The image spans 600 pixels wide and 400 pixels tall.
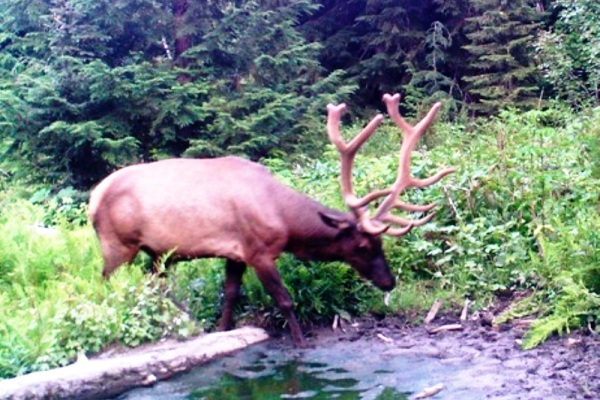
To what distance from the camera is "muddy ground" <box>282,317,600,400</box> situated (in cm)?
628

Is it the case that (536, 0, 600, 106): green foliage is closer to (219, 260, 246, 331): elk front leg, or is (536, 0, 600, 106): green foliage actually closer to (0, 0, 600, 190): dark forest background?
(0, 0, 600, 190): dark forest background

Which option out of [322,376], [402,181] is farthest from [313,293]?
[322,376]

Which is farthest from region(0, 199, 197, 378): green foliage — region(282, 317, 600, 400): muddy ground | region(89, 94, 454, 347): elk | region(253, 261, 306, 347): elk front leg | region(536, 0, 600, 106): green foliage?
region(536, 0, 600, 106): green foliage

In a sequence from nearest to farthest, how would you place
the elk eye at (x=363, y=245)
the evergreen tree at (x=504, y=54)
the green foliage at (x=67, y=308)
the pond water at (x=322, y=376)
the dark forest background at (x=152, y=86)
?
the pond water at (x=322, y=376)
the green foliage at (x=67, y=308)
the elk eye at (x=363, y=245)
the dark forest background at (x=152, y=86)
the evergreen tree at (x=504, y=54)

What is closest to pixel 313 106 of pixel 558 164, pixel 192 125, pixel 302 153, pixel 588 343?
pixel 302 153

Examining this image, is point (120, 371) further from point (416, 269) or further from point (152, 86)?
point (152, 86)

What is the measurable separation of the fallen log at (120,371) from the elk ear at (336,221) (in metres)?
1.26

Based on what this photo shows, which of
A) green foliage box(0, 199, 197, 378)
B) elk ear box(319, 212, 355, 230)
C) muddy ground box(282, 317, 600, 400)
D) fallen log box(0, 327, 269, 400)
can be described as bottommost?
muddy ground box(282, 317, 600, 400)

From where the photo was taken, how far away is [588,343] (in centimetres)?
721

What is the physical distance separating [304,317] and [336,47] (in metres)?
13.8

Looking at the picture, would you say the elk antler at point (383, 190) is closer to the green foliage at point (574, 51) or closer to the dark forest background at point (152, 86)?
the dark forest background at point (152, 86)

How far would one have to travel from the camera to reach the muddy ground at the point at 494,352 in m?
6.28

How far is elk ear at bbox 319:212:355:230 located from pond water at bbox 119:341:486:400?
1.03 metres

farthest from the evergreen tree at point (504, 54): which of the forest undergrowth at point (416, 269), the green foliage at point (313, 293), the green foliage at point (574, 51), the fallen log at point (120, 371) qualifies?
the fallen log at point (120, 371)
